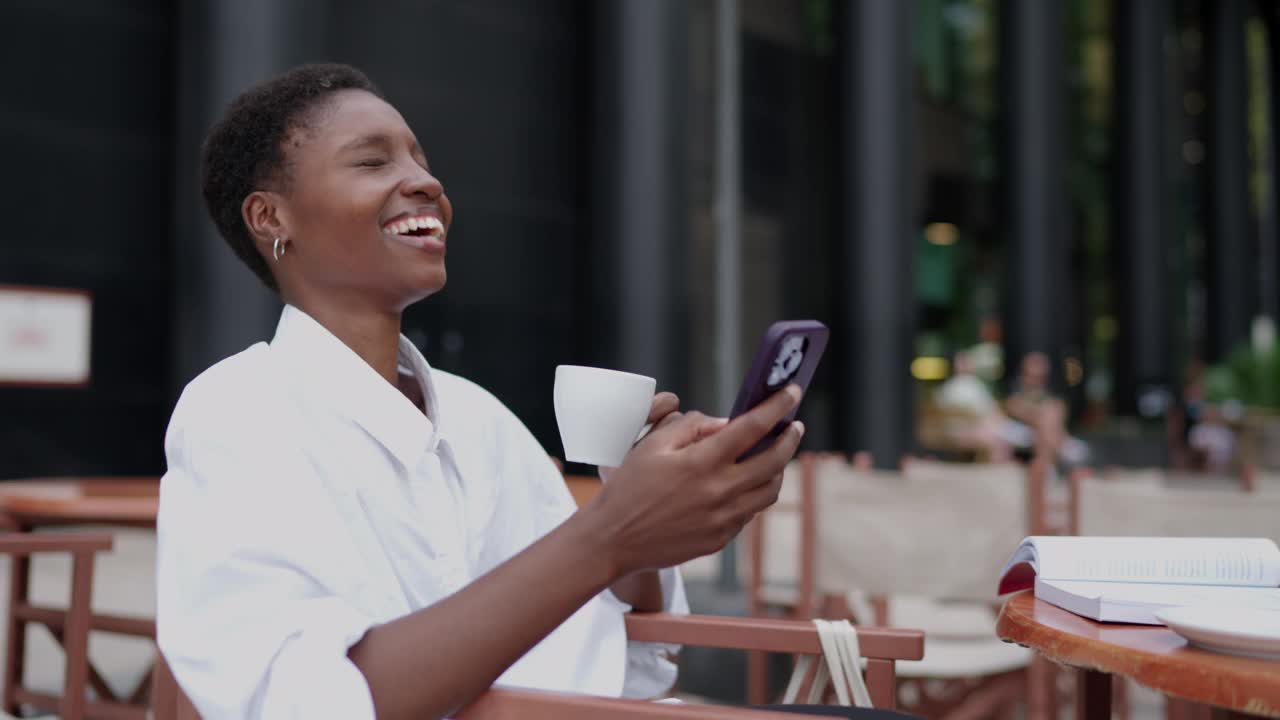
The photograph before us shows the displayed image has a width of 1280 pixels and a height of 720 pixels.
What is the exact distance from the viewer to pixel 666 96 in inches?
353

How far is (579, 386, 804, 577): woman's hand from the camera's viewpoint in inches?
46.4

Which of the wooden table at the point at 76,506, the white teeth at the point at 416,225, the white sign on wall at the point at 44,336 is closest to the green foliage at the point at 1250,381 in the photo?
the white sign on wall at the point at 44,336

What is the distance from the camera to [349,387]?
1.49m

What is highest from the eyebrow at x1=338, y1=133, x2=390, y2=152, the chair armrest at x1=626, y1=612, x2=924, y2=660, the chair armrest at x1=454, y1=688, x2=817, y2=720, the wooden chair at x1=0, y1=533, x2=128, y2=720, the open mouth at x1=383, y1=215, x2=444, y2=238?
the eyebrow at x1=338, y1=133, x2=390, y2=152

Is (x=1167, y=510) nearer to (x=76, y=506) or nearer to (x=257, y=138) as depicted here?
(x=257, y=138)

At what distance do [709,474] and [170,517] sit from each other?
0.57m

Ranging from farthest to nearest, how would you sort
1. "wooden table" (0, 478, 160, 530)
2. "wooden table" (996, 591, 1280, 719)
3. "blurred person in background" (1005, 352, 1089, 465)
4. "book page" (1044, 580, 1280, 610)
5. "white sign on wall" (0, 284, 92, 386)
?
"blurred person in background" (1005, 352, 1089, 465) < "white sign on wall" (0, 284, 92, 386) < "wooden table" (0, 478, 160, 530) < "book page" (1044, 580, 1280, 610) < "wooden table" (996, 591, 1280, 719)

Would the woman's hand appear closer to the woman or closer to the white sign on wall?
the woman

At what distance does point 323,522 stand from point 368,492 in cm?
13

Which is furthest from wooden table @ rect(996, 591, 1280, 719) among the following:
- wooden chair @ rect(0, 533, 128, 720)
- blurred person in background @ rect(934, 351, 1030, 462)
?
blurred person in background @ rect(934, 351, 1030, 462)

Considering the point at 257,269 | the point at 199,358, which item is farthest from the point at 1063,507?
the point at 199,358

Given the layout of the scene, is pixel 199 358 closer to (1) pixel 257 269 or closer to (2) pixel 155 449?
(2) pixel 155 449

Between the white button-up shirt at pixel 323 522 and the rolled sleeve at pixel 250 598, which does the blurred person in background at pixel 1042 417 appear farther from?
the rolled sleeve at pixel 250 598

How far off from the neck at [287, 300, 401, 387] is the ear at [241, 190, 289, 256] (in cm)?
9
